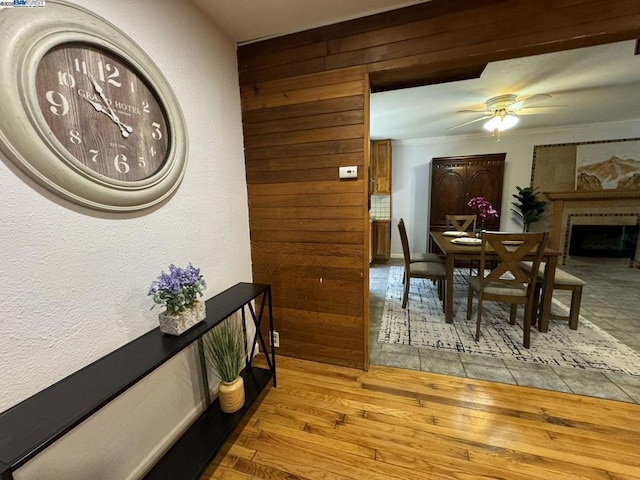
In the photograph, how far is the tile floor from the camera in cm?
173

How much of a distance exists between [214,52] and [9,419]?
1895 mm

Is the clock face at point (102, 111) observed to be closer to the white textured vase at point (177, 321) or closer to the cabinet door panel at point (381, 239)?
the white textured vase at point (177, 321)

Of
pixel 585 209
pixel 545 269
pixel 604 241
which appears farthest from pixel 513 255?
pixel 604 241

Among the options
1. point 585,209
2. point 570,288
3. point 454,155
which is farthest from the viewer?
point 454,155

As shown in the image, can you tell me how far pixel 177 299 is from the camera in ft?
3.66

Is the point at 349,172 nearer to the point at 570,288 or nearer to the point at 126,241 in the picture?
the point at 126,241

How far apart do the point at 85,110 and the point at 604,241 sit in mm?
6776

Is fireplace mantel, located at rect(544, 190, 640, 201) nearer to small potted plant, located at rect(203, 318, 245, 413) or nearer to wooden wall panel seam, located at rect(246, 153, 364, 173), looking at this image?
wooden wall panel seam, located at rect(246, 153, 364, 173)

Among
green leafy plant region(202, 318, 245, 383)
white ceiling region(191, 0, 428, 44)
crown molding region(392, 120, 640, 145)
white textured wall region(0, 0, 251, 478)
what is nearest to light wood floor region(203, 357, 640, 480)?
green leafy plant region(202, 318, 245, 383)

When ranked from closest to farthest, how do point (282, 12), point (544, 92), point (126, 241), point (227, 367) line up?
point (126, 241) → point (227, 367) → point (282, 12) → point (544, 92)

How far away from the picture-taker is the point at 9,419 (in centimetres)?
72

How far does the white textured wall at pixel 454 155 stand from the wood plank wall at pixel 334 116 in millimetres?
3339

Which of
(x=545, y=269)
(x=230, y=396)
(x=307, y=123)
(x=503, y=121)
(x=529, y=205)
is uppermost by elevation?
(x=503, y=121)

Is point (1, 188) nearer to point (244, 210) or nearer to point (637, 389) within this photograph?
point (244, 210)
